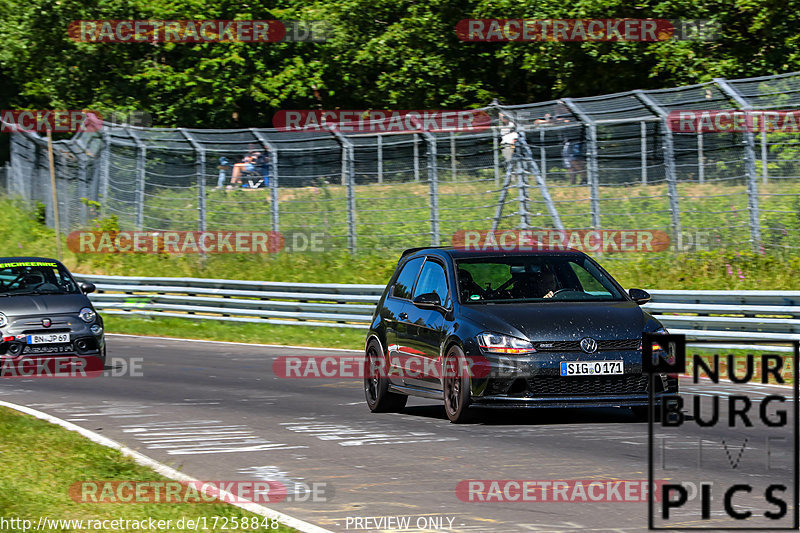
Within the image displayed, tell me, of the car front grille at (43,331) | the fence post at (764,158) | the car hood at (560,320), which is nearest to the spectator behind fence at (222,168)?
the car front grille at (43,331)

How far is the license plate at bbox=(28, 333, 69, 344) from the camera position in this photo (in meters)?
17.2

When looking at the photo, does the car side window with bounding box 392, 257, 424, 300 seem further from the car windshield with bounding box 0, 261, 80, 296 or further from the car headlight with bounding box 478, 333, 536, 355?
the car windshield with bounding box 0, 261, 80, 296

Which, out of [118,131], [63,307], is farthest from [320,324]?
[118,131]

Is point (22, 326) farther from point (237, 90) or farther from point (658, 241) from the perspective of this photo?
point (237, 90)

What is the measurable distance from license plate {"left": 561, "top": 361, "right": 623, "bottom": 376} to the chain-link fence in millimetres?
10500

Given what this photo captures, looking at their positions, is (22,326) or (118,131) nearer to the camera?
(22,326)

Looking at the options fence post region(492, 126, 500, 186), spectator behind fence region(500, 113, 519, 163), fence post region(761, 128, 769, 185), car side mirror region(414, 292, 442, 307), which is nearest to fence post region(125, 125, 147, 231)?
fence post region(492, 126, 500, 186)

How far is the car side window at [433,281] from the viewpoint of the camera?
480 inches

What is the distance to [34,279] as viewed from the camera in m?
18.3

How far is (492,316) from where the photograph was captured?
1123 cm

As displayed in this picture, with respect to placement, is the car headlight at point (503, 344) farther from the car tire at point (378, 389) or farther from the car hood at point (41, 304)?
the car hood at point (41, 304)

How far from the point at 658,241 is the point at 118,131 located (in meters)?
17.0

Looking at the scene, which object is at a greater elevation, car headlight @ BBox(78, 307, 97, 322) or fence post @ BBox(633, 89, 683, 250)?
fence post @ BBox(633, 89, 683, 250)

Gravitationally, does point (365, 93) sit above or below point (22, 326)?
above
